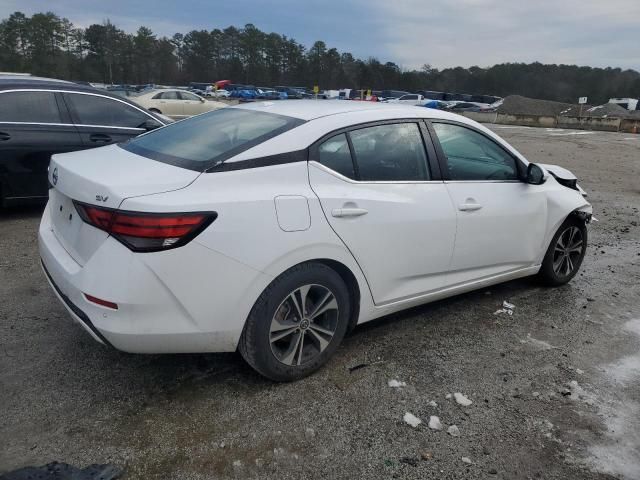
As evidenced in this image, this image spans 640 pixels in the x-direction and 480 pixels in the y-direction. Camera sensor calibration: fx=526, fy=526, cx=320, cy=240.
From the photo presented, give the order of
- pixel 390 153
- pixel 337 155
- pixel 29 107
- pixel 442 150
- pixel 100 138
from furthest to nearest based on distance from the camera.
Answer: pixel 100 138 → pixel 29 107 → pixel 442 150 → pixel 390 153 → pixel 337 155

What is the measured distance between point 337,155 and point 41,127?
444 cm

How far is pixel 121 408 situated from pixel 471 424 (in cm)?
185

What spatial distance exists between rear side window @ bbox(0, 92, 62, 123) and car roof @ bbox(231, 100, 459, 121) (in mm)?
3473

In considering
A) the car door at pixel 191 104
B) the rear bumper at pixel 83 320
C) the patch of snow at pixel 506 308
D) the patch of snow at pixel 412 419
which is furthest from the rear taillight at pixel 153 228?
the car door at pixel 191 104

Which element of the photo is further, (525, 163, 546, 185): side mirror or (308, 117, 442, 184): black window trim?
(525, 163, 546, 185): side mirror

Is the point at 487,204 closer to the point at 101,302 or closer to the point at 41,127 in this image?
the point at 101,302

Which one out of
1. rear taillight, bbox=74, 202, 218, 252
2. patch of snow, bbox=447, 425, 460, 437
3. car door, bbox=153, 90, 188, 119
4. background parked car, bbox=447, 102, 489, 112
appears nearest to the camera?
rear taillight, bbox=74, 202, 218, 252

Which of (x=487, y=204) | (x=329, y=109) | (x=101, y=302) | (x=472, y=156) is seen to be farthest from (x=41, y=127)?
(x=487, y=204)

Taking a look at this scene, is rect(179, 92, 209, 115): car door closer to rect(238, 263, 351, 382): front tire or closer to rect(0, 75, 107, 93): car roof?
rect(0, 75, 107, 93): car roof

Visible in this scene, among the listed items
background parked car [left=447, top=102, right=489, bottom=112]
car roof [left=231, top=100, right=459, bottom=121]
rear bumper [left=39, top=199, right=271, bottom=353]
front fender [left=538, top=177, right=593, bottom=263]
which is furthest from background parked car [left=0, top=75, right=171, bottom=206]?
background parked car [left=447, top=102, right=489, bottom=112]

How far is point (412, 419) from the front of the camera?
2799 millimetres

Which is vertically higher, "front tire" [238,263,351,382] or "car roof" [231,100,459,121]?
"car roof" [231,100,459,121]

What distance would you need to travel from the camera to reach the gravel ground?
2469 mm

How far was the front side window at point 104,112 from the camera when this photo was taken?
6312 mm
